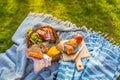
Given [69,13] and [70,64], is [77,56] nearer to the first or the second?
[70,64]

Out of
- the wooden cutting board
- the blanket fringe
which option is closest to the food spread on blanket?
the wooden cutting board

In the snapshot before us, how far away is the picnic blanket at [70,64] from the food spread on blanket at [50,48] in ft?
0.19

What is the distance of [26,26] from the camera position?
3893mm

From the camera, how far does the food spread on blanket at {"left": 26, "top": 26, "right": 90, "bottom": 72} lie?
131 inches

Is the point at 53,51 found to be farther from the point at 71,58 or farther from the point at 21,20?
the point at 21,20

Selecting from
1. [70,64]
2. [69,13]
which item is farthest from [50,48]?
[69,13]

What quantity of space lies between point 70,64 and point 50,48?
0.27 metres

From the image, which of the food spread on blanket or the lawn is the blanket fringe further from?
the food spread on blanket

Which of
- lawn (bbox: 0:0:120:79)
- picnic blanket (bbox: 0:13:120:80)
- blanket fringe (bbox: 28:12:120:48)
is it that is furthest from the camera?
lawn (bbox: 0:0:120:79)

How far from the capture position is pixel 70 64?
3.36 metres

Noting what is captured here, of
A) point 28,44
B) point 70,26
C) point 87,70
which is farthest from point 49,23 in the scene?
point 87,70

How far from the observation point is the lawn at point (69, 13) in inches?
154

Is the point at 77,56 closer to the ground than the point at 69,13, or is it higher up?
closer to the ground

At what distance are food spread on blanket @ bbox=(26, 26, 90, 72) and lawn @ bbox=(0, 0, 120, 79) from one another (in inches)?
18.3
